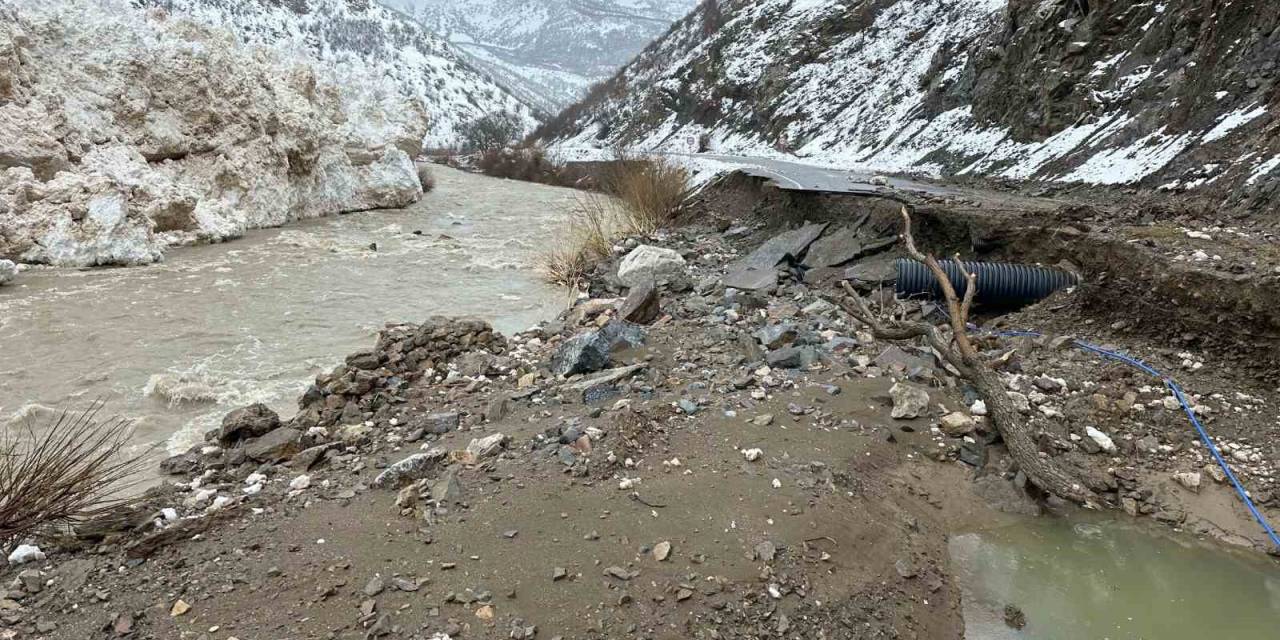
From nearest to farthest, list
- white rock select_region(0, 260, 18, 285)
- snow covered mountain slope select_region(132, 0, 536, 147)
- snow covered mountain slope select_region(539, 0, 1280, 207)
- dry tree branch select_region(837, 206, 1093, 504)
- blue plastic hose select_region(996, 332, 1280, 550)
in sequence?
blue plastic hose select_region(996, 332, 1280, 550)
dry tree branch select_region(837, 206, 1093, 504)
snow covered mountain slope select_region(539, 0, 1280, 207)
white rock select_region(0, 260, 18, 285)
snow covered mountain slope select_region(132, 0, 536, 147)

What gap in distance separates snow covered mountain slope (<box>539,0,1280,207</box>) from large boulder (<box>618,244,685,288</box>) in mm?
5679

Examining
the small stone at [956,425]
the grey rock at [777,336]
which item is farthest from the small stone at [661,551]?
the grey rock at [777,336]

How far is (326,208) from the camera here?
57.1 feet

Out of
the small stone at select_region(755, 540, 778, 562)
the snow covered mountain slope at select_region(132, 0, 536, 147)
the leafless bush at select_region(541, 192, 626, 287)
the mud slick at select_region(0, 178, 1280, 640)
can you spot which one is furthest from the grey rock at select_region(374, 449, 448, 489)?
the snow covered mountain slope at select_region(132, 0, 536, 147)

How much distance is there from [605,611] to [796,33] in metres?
35.5

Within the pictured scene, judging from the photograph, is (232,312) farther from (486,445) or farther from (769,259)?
(769,259)

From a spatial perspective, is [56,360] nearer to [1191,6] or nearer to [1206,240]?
[1206,240]

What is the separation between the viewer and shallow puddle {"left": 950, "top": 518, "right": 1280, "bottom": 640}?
2803 mm

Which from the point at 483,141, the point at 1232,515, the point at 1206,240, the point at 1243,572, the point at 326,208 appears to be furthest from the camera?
the point at 483,141

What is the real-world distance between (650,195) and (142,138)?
1015 cm

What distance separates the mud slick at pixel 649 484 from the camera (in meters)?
2.58

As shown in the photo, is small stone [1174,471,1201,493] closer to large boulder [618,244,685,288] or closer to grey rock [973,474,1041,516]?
grey rock [973,474,1041,516]

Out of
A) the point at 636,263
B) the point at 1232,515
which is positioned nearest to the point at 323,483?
the point at 1232,515

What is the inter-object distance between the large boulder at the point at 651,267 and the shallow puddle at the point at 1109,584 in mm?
5365
